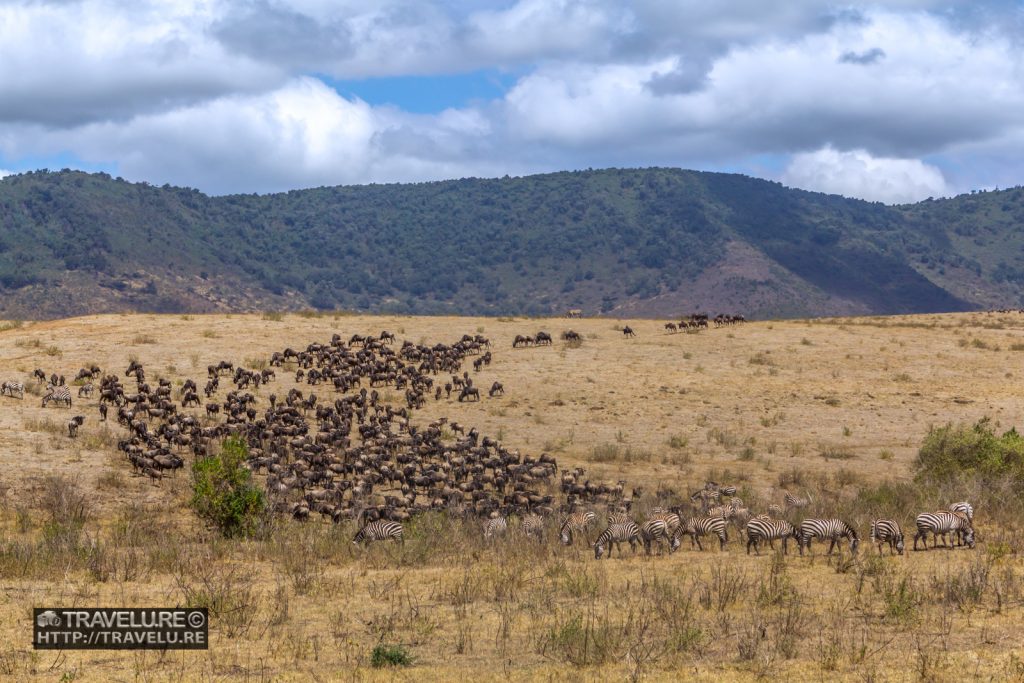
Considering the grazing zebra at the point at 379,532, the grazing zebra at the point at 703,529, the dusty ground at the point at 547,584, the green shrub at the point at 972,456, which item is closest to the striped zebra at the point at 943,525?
the dusty ground at the point at 547,584

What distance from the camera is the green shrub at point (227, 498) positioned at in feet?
76.7

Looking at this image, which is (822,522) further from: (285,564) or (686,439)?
(686,439)

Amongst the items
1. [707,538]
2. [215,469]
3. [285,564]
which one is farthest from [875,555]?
[215,469]

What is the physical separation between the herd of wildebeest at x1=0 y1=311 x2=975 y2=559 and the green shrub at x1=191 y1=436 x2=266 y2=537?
6.07ft

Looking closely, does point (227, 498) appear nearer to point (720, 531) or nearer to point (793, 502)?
point (720, 531)

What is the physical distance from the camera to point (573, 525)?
22438mm

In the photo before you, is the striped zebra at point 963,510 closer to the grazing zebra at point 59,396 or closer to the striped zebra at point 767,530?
the striped zebra at point 767,530

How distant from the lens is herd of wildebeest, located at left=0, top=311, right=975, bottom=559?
2145 centimetres

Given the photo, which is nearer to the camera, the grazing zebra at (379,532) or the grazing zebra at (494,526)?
the grazing zebra at (379,532)

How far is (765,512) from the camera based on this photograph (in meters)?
26.2

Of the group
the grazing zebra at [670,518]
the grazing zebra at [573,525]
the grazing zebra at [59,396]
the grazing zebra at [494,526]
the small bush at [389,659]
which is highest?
the grazing zebra at [59,396]

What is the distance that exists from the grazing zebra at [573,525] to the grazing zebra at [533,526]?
1.46 feet

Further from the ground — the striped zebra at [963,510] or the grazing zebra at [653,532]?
the striped zebra at [963,510]

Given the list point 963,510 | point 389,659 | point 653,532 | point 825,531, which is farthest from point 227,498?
point 963,510
